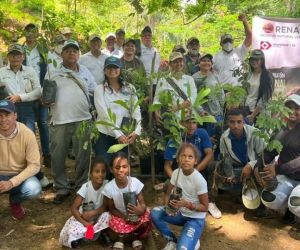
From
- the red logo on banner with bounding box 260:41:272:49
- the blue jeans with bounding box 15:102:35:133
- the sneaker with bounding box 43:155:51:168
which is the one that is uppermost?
the red logo on banner with bounding box 260:41:272:49

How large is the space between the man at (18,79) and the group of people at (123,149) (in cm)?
1

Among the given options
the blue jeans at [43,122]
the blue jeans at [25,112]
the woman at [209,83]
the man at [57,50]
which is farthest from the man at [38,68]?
the woman at [209,83]

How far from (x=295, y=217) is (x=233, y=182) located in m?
0.78

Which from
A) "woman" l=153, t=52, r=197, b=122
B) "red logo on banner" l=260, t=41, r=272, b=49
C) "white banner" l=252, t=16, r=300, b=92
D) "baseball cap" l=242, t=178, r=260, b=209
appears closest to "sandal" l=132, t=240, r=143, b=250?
"baseball cap" l=242, t=178, r=260, b=209

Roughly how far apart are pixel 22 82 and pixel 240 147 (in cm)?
291

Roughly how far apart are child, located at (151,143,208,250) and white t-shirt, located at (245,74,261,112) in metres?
2.21

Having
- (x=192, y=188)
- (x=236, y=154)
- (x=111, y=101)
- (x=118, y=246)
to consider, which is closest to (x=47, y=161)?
(x=111, y=101)

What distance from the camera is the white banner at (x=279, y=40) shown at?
24.3ft

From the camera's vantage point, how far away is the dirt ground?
3.83 metres

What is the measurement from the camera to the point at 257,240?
3947mm

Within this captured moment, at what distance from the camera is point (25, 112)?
5.27 metres

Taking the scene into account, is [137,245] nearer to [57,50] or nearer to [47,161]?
[47,161]

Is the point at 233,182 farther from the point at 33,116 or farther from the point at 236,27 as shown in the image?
the point at 236,27

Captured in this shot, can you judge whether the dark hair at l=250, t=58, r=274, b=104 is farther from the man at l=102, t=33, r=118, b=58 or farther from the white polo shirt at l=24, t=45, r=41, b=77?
the white polo shirt at l=24, t=45, r=41, b=77
